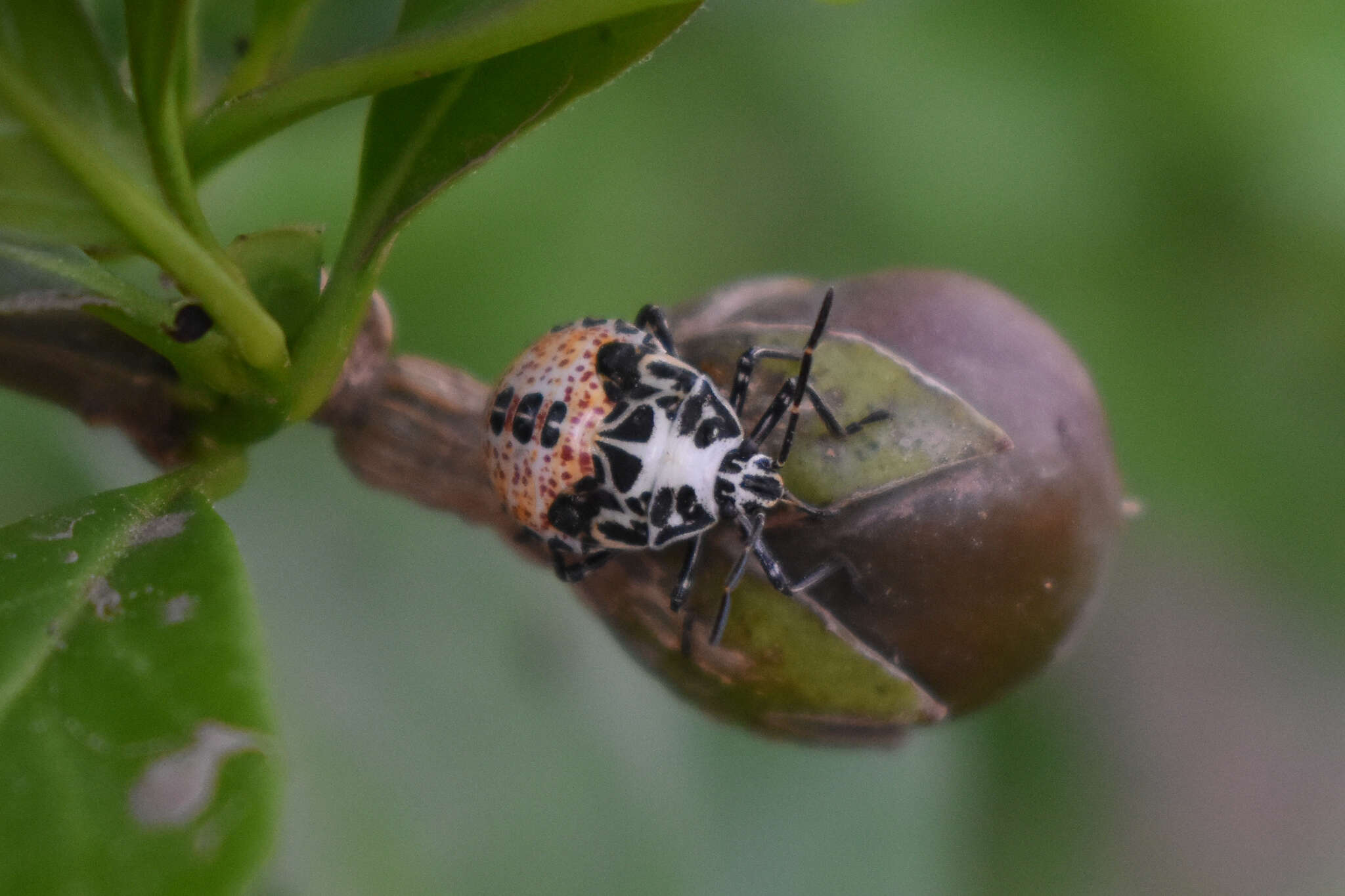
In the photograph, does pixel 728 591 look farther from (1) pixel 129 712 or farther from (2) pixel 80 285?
(2) pixel 80 285

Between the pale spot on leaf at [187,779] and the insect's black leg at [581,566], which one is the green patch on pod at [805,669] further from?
the pale spot on leaf at [187,779]

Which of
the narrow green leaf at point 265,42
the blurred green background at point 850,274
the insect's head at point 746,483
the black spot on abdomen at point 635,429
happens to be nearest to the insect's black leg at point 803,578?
the insect's head at point 746,483

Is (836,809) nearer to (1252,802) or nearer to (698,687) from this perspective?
(698,687)

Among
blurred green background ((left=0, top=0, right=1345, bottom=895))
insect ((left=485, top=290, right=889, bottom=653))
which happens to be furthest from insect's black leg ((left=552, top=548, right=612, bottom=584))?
blurred green background ((left=0, top=0, right=1345, bottom=895))

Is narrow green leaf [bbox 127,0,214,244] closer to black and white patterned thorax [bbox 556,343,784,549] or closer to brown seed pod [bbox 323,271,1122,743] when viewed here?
brown seed pod [bbox 323,271,1122,743]

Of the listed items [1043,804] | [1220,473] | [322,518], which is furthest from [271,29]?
[1043,804]

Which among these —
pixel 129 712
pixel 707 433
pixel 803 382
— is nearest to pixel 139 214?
pixel 129 712
